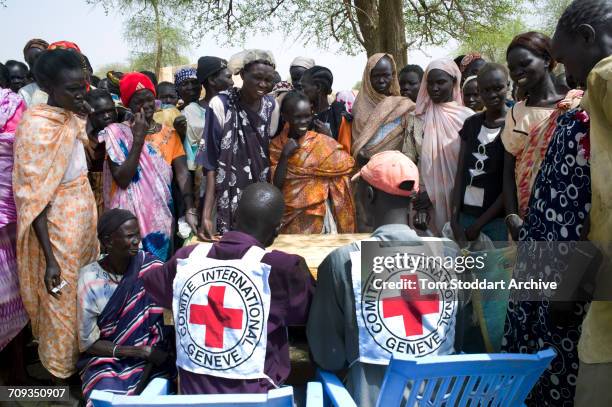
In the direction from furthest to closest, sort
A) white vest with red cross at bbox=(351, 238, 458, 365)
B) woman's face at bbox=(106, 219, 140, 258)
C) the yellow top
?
1. woman's face at bbox=(106, 219, 140, 258)
2. white vest with red cross at bbox=(351, 238, 458, 365)
3. the yellow top

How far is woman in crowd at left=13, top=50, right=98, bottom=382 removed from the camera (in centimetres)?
273

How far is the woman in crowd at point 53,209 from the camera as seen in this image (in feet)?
8.95

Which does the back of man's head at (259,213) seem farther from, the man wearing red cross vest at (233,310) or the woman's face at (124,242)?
the woman's face at (124,242)

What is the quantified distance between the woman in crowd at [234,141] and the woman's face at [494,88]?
51.0 inches

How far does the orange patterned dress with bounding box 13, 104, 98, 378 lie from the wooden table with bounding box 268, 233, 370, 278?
1.07m

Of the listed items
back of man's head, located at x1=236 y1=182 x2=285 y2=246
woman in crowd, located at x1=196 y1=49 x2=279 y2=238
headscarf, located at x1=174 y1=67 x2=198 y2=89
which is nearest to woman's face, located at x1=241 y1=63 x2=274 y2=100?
woman in crowd, located at x1=196 y1=49 x2=279 y2=238

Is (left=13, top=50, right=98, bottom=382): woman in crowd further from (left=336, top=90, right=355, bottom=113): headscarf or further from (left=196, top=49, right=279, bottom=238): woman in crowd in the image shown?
(left=336, top=90, right=355, bottom=113): headscarf

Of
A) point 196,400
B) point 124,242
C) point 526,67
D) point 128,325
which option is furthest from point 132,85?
point 196,400

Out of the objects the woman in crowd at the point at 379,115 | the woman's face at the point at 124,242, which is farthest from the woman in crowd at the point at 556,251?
the woman in crowd at the point at 379,115

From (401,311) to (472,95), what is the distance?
294 centimetres

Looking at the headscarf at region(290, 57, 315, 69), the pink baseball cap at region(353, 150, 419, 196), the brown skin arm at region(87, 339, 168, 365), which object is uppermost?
the headscarf at region(290, 57, 315, 69)

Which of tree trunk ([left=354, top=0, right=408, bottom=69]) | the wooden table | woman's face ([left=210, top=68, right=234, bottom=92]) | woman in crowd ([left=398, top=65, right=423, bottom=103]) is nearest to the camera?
the wooden table

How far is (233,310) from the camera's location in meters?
1.79

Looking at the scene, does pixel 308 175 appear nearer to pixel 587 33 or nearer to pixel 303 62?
pixel 587 33
